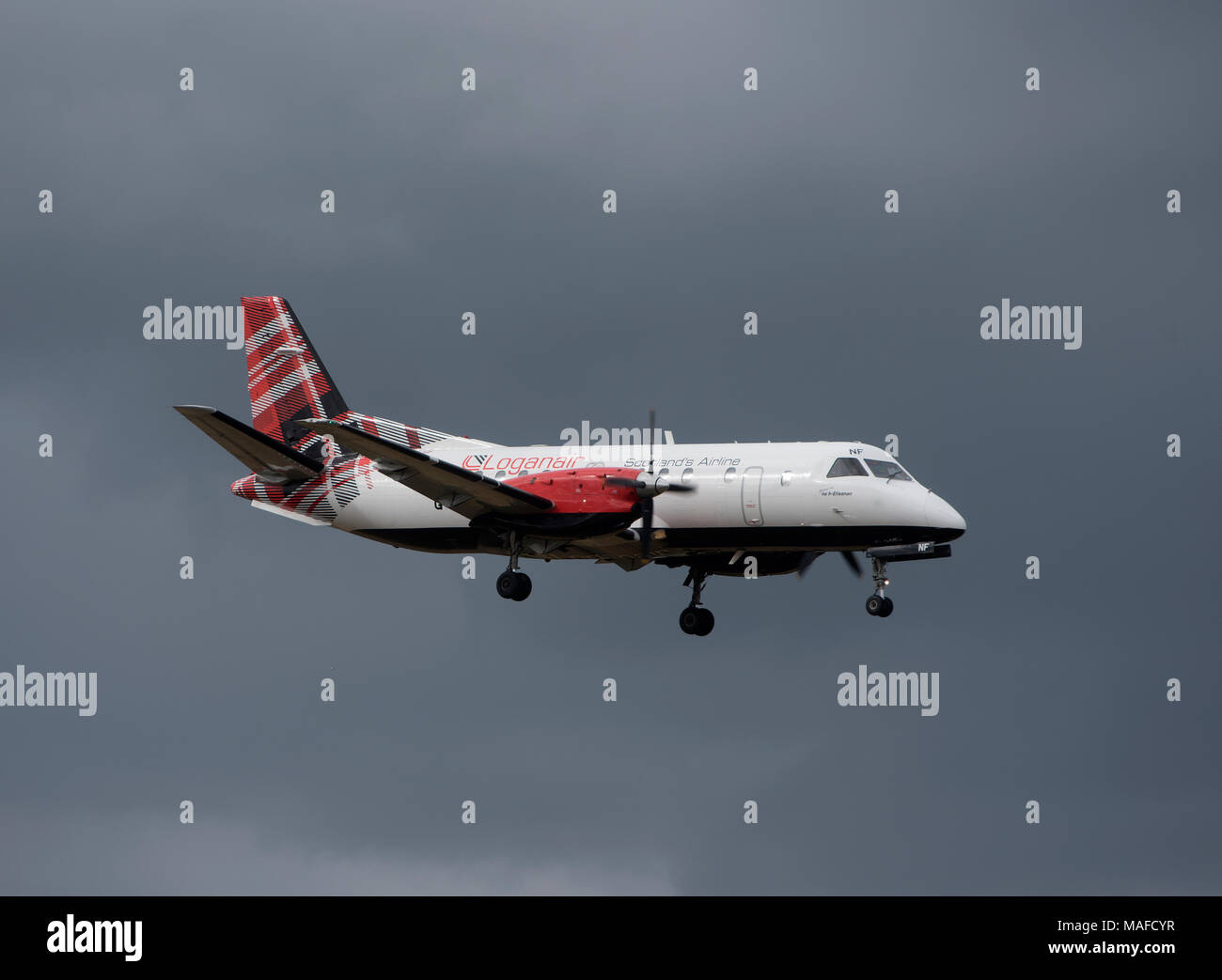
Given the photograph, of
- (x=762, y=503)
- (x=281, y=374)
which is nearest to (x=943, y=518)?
(x=762, y=503)

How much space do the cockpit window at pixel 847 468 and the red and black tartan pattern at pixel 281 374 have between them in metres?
14.5

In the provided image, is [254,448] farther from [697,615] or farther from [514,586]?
[697,615]

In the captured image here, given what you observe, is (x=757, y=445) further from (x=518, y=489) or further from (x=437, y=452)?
(x=437, y=452)

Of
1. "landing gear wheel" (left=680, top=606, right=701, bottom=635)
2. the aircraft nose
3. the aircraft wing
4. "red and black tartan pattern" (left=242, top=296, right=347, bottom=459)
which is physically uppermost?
"red and black tartan pattern" (left=242, top=296, right=347, bottom=459)

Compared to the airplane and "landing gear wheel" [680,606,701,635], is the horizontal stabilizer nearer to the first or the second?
the airplane

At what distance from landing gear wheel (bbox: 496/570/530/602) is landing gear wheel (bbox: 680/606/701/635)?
5.51 metres

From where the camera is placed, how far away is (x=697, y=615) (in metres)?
48.1

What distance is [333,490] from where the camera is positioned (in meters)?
47.1

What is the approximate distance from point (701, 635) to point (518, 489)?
775cm

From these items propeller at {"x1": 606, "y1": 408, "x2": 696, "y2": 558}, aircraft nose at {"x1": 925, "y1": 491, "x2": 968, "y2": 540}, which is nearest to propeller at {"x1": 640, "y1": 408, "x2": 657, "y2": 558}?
propeller at {"x1": 606, "y1": 408, "x2": 696, "y2": 558}

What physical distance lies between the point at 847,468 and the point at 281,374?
54.2 ft

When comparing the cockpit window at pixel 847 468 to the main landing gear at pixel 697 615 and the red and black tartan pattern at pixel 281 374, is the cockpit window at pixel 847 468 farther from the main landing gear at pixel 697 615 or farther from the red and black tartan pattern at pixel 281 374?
the red and black tartan pattern at pixel 281 374

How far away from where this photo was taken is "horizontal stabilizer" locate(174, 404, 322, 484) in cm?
4184
